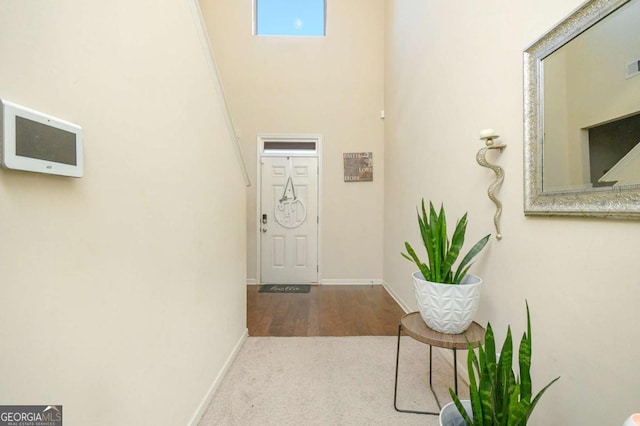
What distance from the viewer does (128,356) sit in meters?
0.93

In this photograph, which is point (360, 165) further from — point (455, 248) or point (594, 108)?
point (594, 108)

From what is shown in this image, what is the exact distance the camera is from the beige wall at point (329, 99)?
4074 mm

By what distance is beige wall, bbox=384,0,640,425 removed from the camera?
33.9 inches

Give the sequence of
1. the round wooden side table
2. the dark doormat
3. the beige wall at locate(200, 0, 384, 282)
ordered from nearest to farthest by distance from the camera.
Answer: the round wooden side table, the dark doormat, the beige wall at locate(200, 0, 384, 282)

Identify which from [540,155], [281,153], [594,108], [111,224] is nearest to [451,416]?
[540,155]

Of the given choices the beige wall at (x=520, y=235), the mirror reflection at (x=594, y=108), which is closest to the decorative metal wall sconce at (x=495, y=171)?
the beige wall at (x=520, y=235)

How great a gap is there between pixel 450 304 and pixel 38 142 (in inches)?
58.6

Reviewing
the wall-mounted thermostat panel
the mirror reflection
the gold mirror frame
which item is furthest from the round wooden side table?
the wall-mounted thermostat panel

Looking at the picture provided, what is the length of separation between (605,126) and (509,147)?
0.46 m

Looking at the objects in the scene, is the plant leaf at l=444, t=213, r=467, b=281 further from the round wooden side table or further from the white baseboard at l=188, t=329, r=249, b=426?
the white baseboard at l=188, t=329, r=249, b=426

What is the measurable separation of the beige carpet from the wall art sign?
240 centimetres

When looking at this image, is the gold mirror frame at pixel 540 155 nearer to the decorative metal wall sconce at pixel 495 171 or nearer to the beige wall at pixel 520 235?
the beige wall at pixel 520 235

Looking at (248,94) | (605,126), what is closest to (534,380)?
(605,126)

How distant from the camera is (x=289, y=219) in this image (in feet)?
13.7
